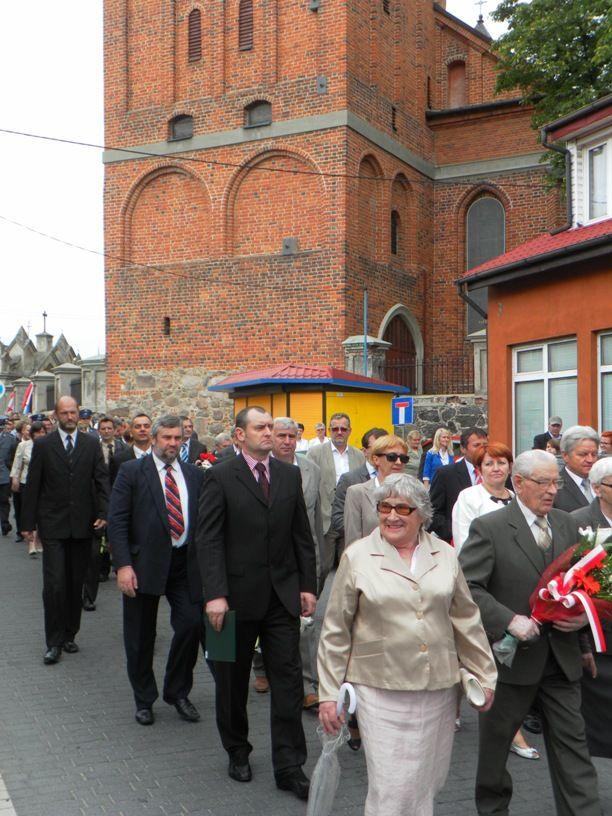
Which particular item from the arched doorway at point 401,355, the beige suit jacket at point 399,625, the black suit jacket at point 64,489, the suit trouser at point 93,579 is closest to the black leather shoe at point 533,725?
the beige suit jacket at point 399,625

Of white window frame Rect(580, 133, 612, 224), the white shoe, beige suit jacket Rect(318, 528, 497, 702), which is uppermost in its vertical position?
white window frame Rect(580, 133, 612, 224)

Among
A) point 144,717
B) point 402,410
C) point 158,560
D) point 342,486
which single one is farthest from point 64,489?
point 402,410

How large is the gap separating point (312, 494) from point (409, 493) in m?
3.40

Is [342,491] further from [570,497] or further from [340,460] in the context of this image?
[570,497]

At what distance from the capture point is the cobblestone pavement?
16.3 ft

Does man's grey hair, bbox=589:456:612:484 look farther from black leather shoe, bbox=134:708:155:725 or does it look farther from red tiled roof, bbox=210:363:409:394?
red tiled roof, bbox=210:363:409:394

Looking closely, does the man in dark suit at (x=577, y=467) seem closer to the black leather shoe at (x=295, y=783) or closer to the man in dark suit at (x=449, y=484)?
the man in dark suit at (x=449, y=484)

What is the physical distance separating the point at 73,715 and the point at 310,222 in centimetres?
2111

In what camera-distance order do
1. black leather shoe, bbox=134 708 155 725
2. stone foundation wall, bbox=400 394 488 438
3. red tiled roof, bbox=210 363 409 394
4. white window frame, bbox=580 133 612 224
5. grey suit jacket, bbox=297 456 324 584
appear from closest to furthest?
black leather shoe, bbox=134 708 155 725, grey suit jacket, bbox=297 456 324 584, white window frame, bbox=580 133 612 224, red tiled roof, bbox=210 363 409 394, stone foundation wall, bbox=400 394 488 438

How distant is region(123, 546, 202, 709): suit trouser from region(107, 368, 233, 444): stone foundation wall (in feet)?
67.3

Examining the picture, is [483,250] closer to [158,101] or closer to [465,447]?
[158,101]

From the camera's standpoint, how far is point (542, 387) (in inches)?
635

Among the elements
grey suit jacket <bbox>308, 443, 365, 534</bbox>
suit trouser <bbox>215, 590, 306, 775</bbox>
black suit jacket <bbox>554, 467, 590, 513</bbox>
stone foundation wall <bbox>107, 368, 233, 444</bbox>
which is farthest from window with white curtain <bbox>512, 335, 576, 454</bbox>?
stone foundation wall <bbox>107, 368, 233, 444</bbox>

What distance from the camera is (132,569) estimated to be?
21.7ft
